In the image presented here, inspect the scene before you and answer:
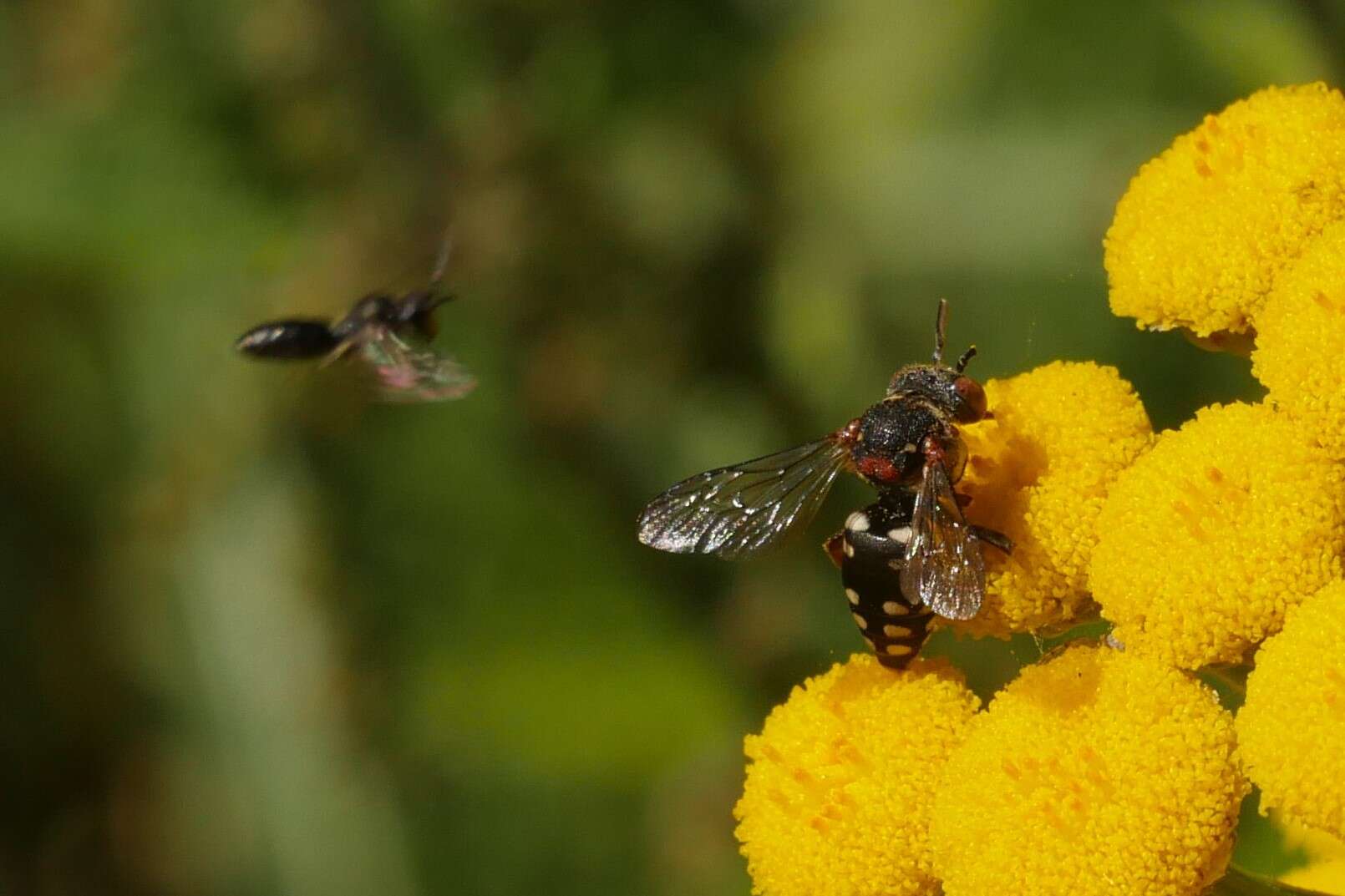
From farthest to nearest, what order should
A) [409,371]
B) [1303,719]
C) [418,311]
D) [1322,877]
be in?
[418,311] < [409,371] < [1322,877] < [1303,719]

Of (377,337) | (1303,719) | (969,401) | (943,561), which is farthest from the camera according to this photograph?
(377,337)

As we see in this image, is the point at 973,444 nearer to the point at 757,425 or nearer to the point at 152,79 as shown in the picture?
the point at 757,425

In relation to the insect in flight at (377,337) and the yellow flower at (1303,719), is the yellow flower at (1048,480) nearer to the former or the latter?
the yellow flower at (1303,719)

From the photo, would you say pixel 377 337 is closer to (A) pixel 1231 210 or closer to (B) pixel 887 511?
(B) pixel 887 511

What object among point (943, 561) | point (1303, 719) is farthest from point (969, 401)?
point (1303, 719)

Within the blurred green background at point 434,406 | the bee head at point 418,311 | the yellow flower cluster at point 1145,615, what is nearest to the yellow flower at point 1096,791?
the yellow flower cluster at point 1145,615

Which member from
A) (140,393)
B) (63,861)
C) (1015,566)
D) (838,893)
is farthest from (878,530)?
(63,861)

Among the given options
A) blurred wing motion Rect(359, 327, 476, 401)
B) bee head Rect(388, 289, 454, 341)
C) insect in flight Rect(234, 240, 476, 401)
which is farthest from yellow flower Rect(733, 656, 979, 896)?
bee head Rect(388, 289, 454, 341)
